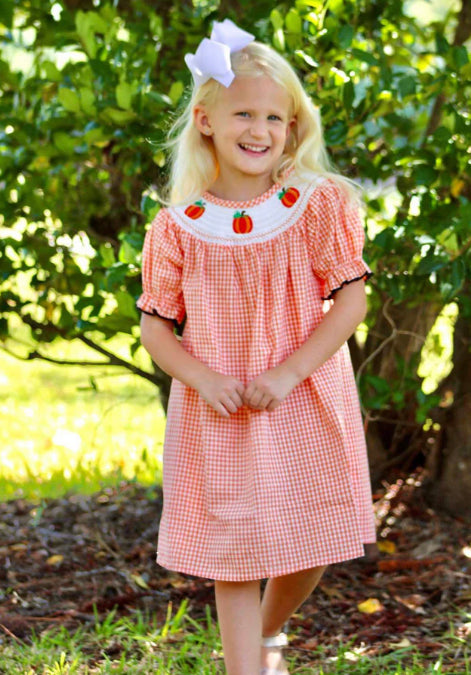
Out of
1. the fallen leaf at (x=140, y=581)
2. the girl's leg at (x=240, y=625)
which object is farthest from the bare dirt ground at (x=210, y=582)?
the girl's leg at (x=240, y=625)

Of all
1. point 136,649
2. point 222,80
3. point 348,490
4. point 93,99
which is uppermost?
point 222,80

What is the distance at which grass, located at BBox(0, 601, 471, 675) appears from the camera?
2.63m

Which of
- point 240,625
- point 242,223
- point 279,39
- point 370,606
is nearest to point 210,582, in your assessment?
point 370,606

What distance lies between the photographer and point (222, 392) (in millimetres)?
2334

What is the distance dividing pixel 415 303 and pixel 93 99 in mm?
1157

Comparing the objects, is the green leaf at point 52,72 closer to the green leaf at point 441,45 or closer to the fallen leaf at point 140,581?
the green leaf at point 441,45

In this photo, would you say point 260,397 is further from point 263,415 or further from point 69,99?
point 69,99

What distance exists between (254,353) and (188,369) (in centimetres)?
15

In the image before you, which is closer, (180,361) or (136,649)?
(180,361)

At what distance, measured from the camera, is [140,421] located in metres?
5.20

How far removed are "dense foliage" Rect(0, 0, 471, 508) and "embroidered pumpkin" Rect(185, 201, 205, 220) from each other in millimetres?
302

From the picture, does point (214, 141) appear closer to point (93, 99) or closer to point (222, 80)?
point (222, 80)

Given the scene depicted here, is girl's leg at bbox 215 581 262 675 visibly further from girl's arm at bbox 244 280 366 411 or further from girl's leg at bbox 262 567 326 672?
girl's arm at bbox 244 280 366 411

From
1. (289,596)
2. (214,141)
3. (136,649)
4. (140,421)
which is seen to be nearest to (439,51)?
(214,141)
